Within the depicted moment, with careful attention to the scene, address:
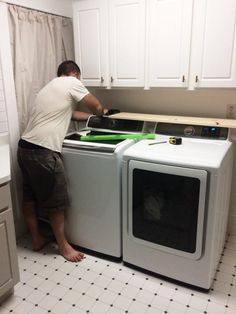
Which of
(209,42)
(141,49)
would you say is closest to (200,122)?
(209,42)

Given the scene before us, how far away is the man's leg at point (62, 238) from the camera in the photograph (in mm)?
2270

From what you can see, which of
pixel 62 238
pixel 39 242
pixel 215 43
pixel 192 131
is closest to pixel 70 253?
pixel 62 238

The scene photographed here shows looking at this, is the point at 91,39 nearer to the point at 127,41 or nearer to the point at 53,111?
the point at 127,41

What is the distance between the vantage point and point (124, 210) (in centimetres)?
208

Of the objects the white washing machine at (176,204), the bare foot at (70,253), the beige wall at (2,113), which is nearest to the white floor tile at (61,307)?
the bare foot at (70,253)

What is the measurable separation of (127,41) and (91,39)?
0.36 metres

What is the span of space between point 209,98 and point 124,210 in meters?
1.24

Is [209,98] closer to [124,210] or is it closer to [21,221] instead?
[124,210]

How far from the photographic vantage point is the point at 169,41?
6.95ft

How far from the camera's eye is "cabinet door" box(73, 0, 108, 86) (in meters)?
2.35

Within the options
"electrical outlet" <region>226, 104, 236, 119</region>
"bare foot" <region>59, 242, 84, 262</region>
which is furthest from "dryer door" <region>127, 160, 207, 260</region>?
"electrical outlet" <region>226, 104, 236, 119</region>

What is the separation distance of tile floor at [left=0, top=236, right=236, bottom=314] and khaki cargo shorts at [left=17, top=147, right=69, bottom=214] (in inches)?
19.5

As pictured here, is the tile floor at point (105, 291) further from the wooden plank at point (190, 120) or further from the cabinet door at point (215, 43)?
the cabinet door at point (215, 43)

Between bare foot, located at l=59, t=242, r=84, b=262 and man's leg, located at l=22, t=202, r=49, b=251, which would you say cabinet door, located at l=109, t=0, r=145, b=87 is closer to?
man's leg, located at l=22, t=202, r=49, b=251
